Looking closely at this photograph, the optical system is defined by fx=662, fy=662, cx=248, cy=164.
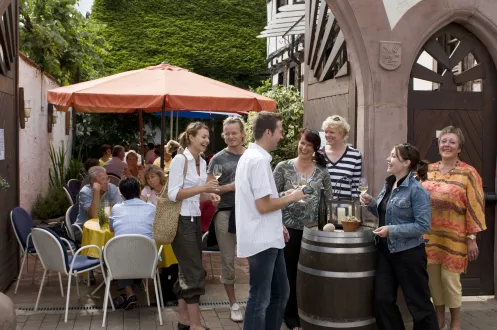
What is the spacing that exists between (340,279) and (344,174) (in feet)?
3.96

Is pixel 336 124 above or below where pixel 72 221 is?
above

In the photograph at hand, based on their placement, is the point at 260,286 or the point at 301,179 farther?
the point at 301,179

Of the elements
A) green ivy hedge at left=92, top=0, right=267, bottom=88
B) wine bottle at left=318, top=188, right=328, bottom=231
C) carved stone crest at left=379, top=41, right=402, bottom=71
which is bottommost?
wine bottle at left=318, top=188, right=328, bottom=231

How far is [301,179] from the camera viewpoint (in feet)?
17.0

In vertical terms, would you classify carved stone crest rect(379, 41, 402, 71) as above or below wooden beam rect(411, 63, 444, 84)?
above

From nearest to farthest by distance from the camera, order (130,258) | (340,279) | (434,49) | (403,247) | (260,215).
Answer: (260,215)
(340,279)
(403,247)
(130,258)
(434,49)

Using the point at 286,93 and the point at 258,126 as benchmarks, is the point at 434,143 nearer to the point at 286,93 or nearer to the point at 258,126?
the point at 258,126

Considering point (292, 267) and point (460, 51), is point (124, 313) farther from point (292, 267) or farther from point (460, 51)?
point (460, 51)

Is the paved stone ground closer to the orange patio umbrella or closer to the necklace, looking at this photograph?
the necklace

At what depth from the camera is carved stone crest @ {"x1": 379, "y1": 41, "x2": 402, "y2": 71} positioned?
6504 millimetres

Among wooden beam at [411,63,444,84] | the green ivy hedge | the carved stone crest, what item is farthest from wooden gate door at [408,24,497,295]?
the green ivy hedge

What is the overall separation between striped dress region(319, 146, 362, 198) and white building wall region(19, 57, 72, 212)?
6.09 meters

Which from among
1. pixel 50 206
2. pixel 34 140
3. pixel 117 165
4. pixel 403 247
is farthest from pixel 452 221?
pixel 34 140

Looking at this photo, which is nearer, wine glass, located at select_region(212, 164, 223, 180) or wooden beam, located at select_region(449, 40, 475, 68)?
wine glass, located at select_region(212, 164, 223, 180)
